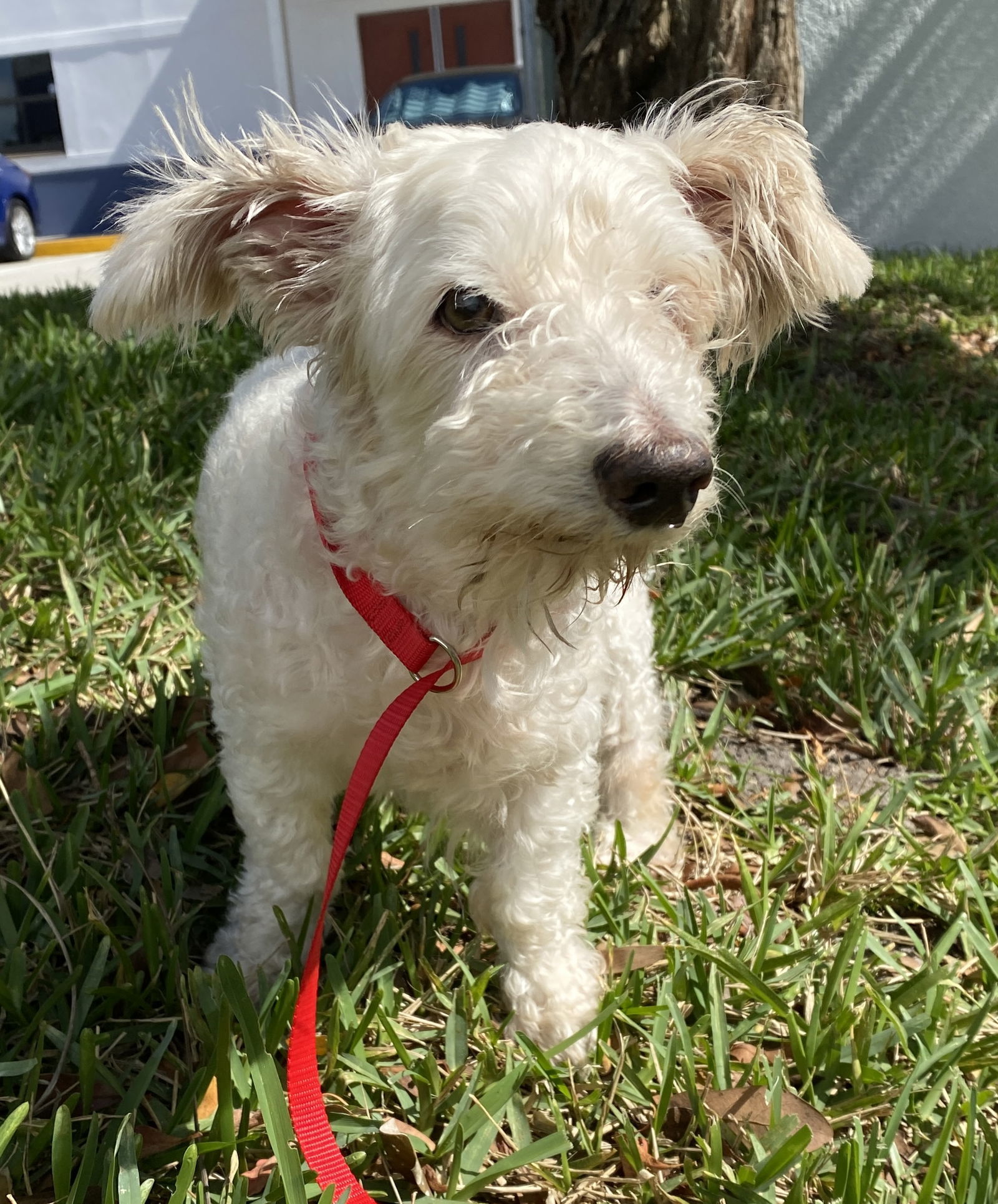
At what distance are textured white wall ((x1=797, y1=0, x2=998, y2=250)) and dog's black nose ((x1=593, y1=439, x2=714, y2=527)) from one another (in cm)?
1075

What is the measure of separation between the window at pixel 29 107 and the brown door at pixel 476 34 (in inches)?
340

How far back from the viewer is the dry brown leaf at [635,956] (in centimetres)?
229

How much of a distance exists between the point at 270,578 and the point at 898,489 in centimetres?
314

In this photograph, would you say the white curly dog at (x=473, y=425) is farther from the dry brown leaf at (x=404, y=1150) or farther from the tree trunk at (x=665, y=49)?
the tree trunk at (x=665, y=49)

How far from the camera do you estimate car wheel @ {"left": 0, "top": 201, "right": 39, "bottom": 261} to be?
16766 millimetres

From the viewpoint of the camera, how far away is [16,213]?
1708cm

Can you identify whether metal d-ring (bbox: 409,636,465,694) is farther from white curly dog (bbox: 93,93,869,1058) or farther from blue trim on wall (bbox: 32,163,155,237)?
blue trim on wall (bbox: 32,163,155,237)

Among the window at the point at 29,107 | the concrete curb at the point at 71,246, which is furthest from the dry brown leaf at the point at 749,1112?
the window at the point at 29,107

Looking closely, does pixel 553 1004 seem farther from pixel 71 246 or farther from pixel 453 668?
pixel 71 246

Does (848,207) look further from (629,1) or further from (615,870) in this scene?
(615,870)

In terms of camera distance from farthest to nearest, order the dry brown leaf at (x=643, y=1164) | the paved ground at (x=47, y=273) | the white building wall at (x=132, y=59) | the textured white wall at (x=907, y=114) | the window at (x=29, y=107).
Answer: the window at (x=29, y=107)
the white building wall at (x=132, y=59)
the paved ground at (x=47, y=273)
the textured white wall at (x=907, y=114)
the dry brown leaf at (x=643, y=1164)

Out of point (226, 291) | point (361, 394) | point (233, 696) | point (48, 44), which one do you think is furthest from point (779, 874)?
point (48, 44)

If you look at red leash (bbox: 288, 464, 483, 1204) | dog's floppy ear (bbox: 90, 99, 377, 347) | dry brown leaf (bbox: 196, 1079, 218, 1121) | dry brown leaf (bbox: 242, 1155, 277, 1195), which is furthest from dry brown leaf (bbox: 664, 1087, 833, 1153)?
dog's floppy ear (bbox: 90, 99, 377, 347)

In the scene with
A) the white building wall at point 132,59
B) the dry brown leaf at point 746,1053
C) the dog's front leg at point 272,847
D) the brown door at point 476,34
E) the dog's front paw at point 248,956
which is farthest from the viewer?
the white building wall at point 132,59
